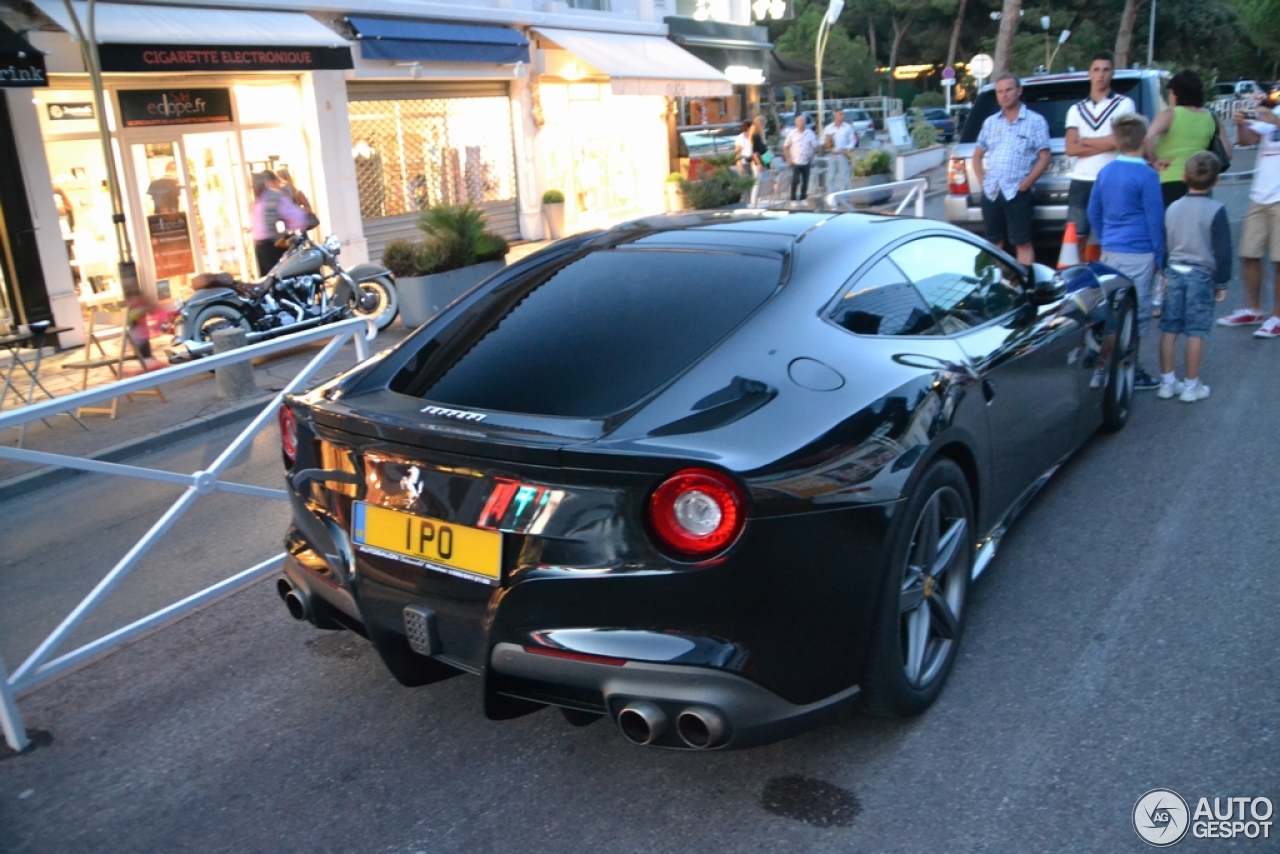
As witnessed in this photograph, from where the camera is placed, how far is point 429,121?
1816 cm

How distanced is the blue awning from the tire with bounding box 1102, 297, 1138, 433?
41.1 ft

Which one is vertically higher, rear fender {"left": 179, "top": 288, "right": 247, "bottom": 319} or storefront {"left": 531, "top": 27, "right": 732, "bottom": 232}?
storefront {"left": 531, "top": 27, "right": 732, "bottom": 232}

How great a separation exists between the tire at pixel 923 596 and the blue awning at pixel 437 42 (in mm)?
14254

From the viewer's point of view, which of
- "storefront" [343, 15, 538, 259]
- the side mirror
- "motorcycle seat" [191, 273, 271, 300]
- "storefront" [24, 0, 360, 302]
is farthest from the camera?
"storefront" [343, 15, 538, 259]

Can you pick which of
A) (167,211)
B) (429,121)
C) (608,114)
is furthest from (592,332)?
(608,114)

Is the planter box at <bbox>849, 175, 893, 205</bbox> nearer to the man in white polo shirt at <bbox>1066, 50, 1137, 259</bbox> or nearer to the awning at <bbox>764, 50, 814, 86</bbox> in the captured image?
the man in white polo shirt at <bbox>1066, 50, 1137, 259</bbox>

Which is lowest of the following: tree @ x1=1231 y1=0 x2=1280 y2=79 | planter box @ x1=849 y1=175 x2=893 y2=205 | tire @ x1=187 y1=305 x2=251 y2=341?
tire @ x1=187 y1=305 x2=251 y2=341

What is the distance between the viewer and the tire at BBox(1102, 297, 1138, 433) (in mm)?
5832

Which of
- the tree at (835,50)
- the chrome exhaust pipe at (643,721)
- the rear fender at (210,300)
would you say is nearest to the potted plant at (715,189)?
the rear fender at (210,300)

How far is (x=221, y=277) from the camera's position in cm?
1055

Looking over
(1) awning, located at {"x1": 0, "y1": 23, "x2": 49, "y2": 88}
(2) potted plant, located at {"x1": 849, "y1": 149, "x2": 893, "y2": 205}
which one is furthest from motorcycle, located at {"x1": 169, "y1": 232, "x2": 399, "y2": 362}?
(2) potted plant, located at {"x1": 849, "y1": 149, "x2": 893, "y2": 205}

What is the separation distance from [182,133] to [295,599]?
12.4 metres

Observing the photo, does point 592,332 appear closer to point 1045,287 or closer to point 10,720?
point 10,720

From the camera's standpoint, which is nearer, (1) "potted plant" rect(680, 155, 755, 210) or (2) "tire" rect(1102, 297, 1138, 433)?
(2) "tire" rect(1102, 297, 1138, 433)
